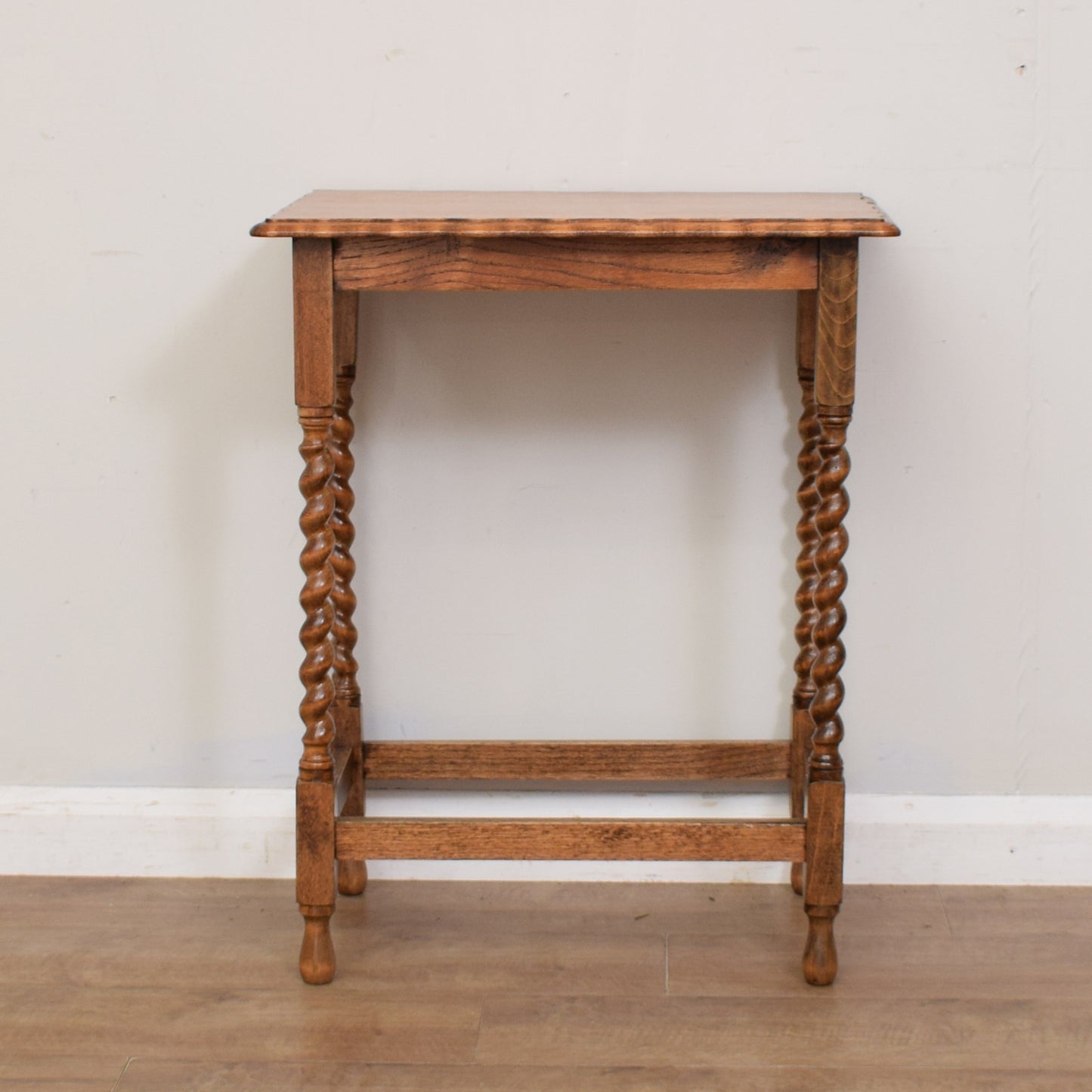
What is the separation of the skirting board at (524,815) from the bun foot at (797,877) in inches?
1.2

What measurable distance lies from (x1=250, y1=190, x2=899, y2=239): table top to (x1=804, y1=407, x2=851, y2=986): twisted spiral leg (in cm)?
24

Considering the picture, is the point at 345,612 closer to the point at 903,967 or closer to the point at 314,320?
the point at 314,320

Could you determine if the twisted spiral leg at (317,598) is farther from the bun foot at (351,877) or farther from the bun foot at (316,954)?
the bun foot at (351,877)

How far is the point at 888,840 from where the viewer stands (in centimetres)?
201

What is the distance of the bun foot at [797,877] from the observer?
1974 millimetres

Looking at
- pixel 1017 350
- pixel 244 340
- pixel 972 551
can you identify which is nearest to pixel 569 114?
pixel 244 340

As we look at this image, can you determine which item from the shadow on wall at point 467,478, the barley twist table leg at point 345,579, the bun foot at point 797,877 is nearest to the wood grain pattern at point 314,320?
the barley twist table leg at point 345,579

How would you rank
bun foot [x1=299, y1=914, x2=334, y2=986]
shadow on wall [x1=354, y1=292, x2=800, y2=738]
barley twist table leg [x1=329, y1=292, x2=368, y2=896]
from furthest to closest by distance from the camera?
shadow on wall [x1=354, y1=292, x2=800, y2=738] < barley twist table leg [x1=329, y1=292, x2=368, y2=896] < bun foot [x1=299, y1=914, x2=334, y2=986]

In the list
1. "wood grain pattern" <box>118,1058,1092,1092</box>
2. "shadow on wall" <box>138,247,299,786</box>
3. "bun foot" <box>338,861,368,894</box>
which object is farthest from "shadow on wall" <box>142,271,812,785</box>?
"wood grain pattern" <box>118,1058,1092,1092</box>

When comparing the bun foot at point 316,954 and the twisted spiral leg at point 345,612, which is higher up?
the twisted spiral leg at point 345,612

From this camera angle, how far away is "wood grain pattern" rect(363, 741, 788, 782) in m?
1.95

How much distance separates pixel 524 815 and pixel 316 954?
465 millimetres

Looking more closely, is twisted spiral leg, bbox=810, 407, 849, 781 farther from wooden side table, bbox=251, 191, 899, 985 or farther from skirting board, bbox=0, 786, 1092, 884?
skirting board, bbox=0, 786, 1092, 884

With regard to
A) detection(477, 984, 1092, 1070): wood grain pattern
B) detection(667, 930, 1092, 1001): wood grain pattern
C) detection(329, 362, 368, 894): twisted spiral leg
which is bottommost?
detection(667, 930, 1092, 1001): wood grain pattern
